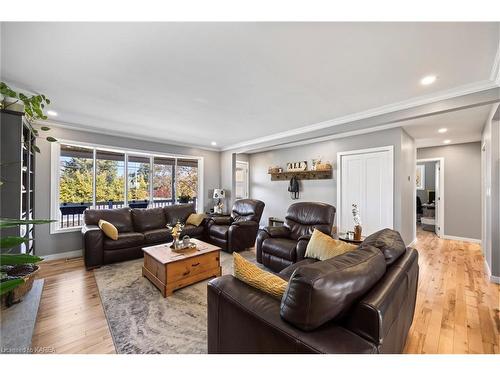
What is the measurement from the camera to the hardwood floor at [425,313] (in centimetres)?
173

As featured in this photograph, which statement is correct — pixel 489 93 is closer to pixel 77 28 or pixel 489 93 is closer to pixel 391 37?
pixel 391 37

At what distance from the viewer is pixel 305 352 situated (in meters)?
0.86

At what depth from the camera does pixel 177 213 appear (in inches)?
183

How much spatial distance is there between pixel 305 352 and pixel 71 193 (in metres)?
4.87

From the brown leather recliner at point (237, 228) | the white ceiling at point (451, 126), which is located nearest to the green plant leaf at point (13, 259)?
the brown leather recliner at point (237, 228)

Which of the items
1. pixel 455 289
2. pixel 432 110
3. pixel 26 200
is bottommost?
pixel 455 289

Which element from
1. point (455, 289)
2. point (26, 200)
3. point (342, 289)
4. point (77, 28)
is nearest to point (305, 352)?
point (342, 289)

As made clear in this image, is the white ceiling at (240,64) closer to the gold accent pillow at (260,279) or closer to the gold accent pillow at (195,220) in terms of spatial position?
the gold accent pillow at (260,279)

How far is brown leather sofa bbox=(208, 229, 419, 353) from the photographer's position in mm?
898

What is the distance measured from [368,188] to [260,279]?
3.70 m

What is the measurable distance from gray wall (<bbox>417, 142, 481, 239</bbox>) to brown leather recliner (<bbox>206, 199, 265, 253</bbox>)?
188 inches

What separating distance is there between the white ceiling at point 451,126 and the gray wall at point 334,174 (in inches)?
9.6

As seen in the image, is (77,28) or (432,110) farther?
(432,110)

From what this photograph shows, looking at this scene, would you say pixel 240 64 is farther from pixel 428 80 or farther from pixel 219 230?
pixel 219 230
